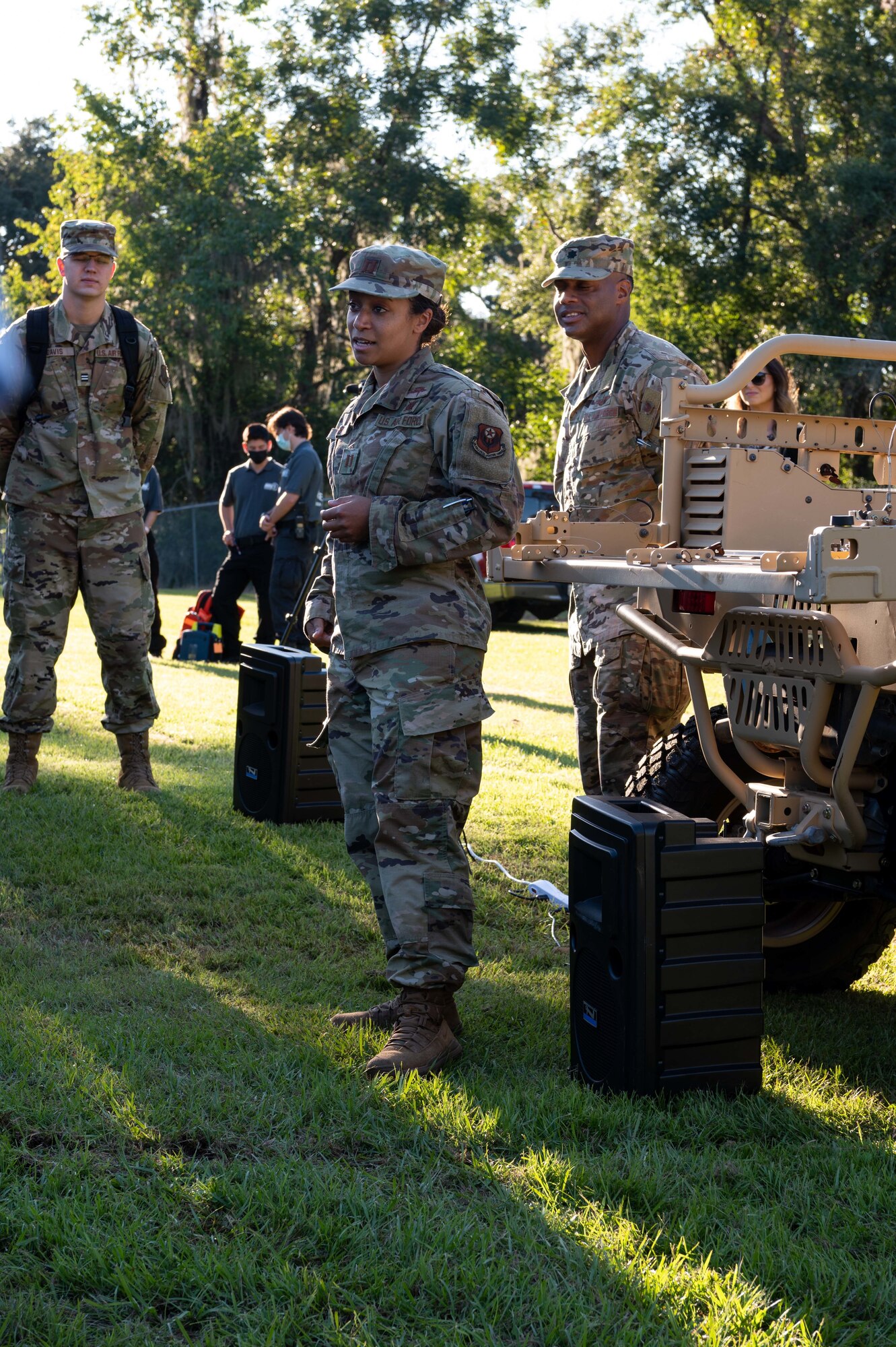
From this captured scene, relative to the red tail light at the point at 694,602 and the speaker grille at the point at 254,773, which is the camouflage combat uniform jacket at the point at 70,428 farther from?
the red tail light at the point at 694,602

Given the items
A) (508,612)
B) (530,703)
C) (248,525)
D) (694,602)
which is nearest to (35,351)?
(694,602)

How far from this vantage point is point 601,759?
16.0ft

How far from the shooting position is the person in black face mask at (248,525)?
1277cm

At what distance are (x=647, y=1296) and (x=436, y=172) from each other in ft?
107

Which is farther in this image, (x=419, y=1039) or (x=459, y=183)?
(x=459, y=183)

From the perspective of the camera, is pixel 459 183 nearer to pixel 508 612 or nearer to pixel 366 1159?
pixel 508 612

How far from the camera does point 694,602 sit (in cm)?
388

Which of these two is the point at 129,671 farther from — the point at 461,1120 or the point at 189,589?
the point at 189,589

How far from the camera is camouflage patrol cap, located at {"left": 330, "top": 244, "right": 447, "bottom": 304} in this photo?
3.76 metres

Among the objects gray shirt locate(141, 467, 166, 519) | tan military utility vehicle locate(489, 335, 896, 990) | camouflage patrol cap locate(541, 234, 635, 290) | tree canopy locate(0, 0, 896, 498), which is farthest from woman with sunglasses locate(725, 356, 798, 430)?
tree canopy locate(0, 0, 896, 498)

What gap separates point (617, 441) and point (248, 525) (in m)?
8.25

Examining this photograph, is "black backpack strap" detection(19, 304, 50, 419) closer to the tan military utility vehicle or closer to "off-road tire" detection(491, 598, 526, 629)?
the tan military utility vehicle

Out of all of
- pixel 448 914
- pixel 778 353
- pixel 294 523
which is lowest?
pixel 448 914

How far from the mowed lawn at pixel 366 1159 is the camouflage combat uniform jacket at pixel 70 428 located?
1.92 meters
